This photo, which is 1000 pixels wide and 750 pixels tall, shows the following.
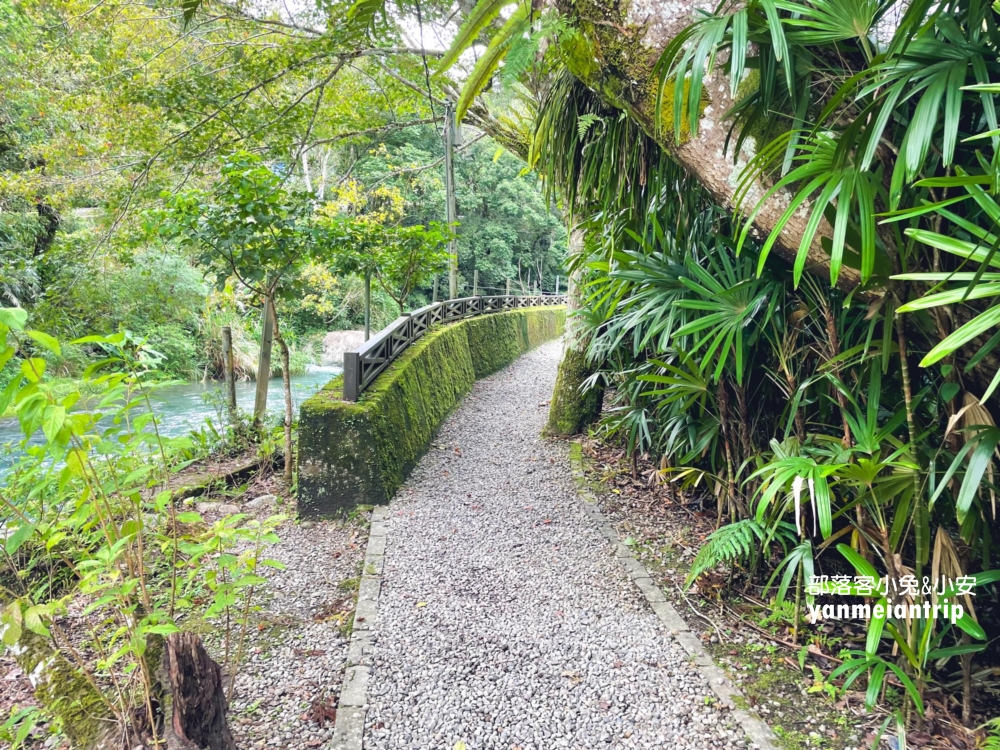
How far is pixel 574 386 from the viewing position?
576cm

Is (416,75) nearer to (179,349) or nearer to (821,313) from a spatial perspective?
(821,313)

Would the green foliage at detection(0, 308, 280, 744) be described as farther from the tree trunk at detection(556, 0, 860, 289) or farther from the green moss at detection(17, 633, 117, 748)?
the tree trunk at detection(556, 0, 860, 289)

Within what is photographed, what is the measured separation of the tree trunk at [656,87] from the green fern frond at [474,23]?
3.76 feet

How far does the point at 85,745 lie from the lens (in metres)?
1.80

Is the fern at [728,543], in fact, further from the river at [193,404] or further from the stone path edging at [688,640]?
the river at [193,404]

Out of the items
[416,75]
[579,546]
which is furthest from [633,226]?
[416,75]

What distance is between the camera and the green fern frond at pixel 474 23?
3.21m

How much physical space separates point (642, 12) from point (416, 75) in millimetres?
5664

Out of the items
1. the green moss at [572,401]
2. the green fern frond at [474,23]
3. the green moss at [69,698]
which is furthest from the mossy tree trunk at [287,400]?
the green moss at [69,698]

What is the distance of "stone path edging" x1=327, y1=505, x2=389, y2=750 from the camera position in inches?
80.6

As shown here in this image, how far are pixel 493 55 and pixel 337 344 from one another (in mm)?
14952

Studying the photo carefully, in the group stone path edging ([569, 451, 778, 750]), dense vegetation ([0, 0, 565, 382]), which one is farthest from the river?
stone path edging ([569, 451, 778, 750])

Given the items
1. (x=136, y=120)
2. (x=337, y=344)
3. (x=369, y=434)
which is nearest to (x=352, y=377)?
(x=369, y=434)

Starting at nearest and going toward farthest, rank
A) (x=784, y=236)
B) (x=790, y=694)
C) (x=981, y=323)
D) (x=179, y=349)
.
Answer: (x=981, y=323), (x=784, y=236), (x=790, y=694), (x=179, y=349)
